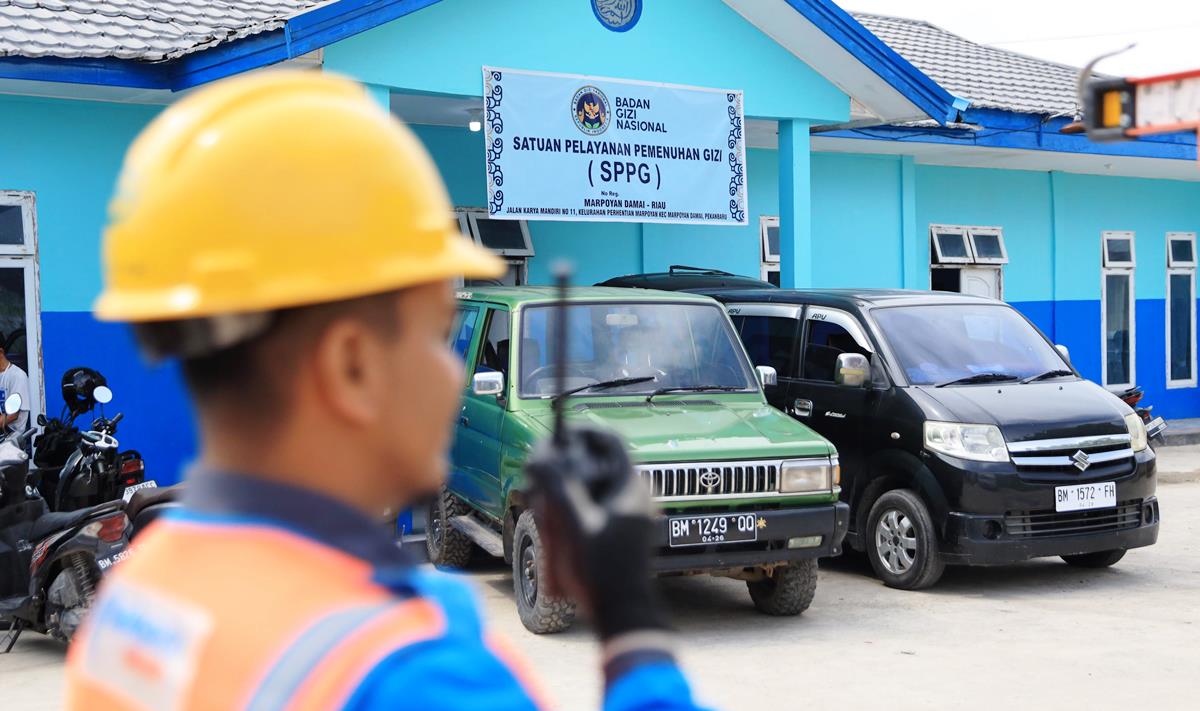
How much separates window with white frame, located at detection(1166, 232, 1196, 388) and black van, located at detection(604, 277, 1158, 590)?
10577mm

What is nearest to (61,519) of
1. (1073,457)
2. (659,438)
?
(659,438)

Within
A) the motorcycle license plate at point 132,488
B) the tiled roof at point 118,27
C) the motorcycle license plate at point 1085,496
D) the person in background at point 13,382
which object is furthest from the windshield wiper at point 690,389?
the person in background at point 13,382

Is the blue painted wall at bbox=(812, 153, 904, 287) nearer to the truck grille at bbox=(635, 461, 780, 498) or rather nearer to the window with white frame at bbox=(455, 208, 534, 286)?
the window with white frame at bbox=(455, 208, 534, 286)

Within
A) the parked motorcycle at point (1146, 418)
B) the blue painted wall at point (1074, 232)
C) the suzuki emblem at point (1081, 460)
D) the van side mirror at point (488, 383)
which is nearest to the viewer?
the van side mirror at point (488, 383)

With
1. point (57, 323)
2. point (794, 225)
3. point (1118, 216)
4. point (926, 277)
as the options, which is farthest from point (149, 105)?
point (1118, 216)

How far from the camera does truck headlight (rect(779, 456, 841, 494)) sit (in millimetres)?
7367

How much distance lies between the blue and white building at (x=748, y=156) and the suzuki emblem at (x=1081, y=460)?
224cm

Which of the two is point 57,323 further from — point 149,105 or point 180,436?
point 149,105

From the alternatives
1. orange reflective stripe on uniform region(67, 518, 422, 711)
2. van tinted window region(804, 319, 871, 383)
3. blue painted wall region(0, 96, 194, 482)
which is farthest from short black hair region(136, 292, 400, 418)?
blue painted wall region(0, 96, 194, 482)

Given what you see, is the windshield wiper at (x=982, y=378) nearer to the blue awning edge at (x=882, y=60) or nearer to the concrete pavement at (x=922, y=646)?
the concrete pavement at (x=922, y=646)

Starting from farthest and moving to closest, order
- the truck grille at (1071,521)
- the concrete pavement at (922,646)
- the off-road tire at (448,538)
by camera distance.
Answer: the off-road tire at (448,538) → the truck grille at (1071,521) → the concrete pavement at (922,646)

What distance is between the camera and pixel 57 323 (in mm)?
10023

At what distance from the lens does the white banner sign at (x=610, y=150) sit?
10.2 metres

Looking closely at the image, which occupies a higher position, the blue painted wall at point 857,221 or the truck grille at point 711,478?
the blue painted wall at point 857,221
